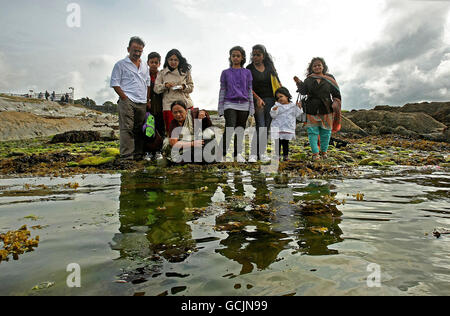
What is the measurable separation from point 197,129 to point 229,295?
5.48 m

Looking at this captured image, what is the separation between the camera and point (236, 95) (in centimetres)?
705

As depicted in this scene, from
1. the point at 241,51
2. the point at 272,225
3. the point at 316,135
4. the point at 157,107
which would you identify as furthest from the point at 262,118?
the point at 272,225

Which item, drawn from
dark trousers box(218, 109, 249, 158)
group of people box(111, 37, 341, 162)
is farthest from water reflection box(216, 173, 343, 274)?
dark trousers box(218, 109, 249, 158)

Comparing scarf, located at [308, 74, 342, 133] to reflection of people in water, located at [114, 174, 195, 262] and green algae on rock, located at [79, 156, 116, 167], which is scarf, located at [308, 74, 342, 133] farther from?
green algae on rock, located at [79, 156, 116, 167]

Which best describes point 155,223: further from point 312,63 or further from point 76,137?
point 76,137

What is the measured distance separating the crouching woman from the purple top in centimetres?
68

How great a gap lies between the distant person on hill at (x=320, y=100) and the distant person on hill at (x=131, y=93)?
12.0ft

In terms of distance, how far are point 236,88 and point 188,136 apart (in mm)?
1575

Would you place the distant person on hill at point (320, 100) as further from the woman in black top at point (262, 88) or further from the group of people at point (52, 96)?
the group of people at point (52, 96)

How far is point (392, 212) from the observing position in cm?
307

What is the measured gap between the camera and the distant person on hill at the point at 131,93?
6.97 meters

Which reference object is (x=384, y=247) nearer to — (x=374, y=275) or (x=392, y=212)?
(x=374, y=275)
